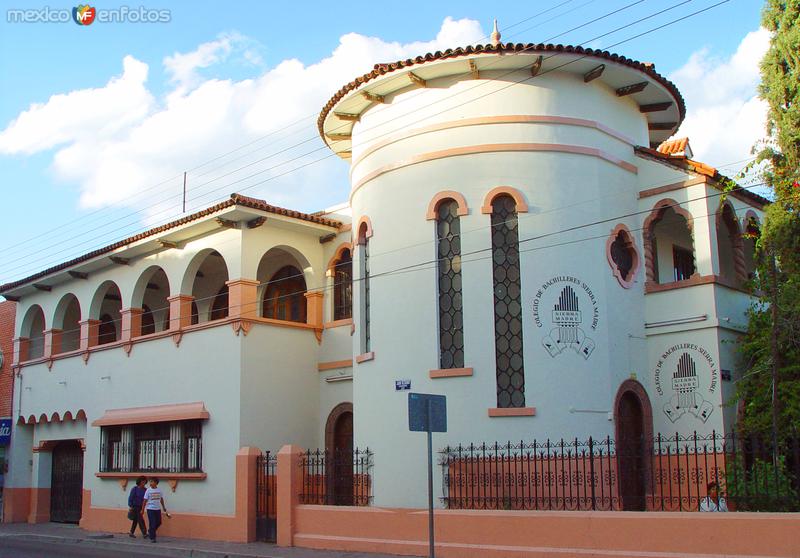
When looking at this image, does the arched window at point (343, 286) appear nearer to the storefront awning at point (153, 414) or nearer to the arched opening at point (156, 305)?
the storefront awning at point (153, 414)

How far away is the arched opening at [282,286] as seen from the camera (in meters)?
22.1

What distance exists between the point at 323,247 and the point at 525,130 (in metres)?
7.17

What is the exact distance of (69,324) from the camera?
92.2 feet

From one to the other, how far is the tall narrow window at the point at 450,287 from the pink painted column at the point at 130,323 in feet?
32.6

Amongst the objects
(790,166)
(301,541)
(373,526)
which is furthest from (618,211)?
(301,541)

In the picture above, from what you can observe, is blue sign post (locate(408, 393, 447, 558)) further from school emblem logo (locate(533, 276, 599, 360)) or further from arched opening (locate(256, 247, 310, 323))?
arched opening (locate(256, 247, 310, 323))

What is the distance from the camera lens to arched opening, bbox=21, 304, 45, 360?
92.7ft

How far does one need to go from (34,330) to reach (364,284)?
1611cm

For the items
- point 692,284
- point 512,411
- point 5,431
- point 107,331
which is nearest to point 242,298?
point 512,411

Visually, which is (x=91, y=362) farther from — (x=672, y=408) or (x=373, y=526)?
(x=672, y=408)

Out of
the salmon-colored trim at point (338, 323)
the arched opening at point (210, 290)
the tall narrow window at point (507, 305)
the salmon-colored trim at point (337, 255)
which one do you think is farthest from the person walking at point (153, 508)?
the tall narrow window at point (507, 305)

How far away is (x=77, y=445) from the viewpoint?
1009 inches

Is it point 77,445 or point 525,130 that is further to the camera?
point 77,445

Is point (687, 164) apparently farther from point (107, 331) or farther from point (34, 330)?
point (34, 330)
